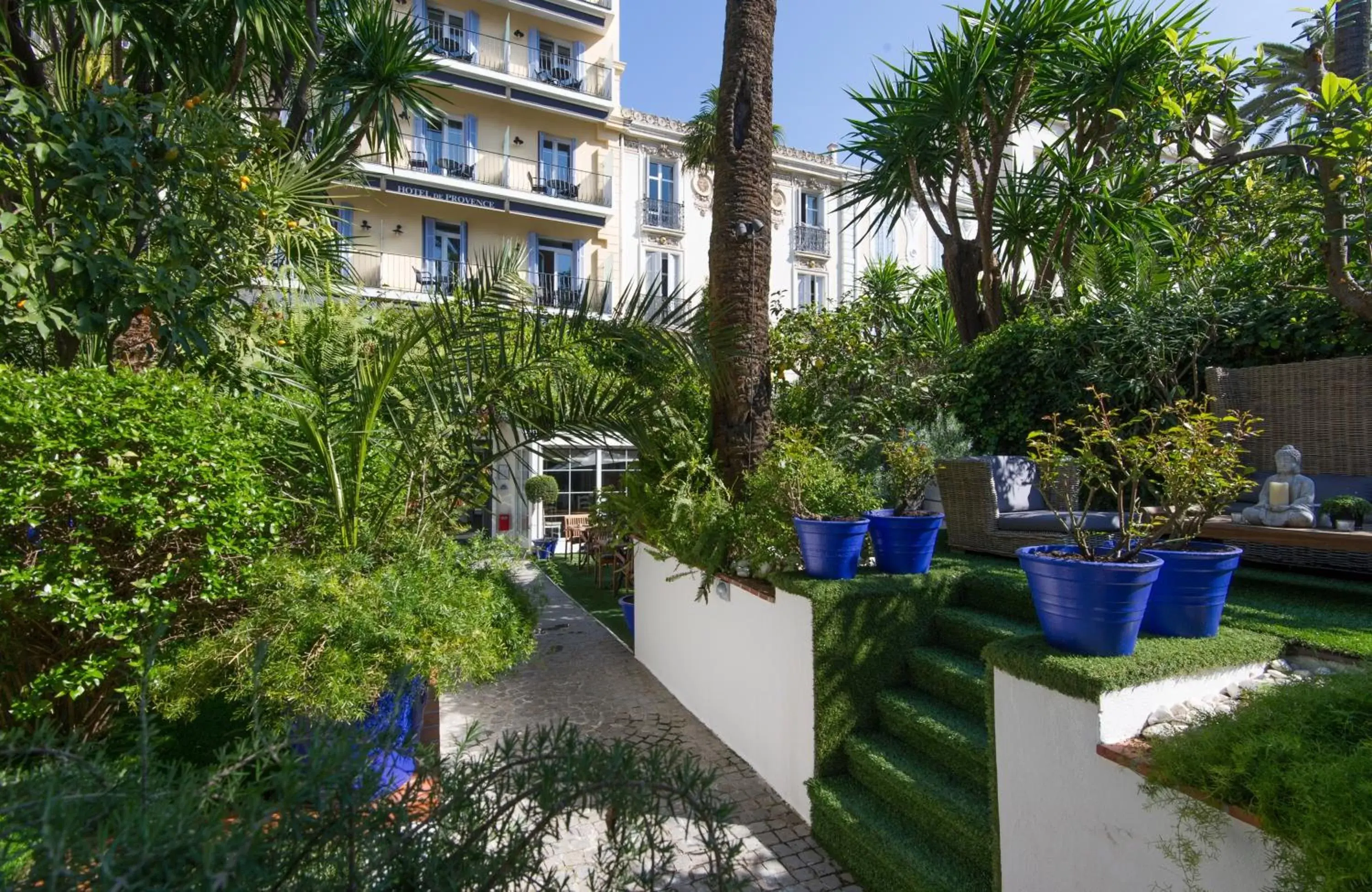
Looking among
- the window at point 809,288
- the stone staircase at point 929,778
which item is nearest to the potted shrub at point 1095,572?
the stone staircase at point 929,778

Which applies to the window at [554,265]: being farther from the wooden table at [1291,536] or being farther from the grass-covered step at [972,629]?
the wooden table at [1291,536]

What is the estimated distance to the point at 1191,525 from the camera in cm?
245

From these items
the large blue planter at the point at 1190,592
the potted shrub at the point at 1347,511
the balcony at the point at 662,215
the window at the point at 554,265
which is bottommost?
the large blue planter at the point at 1190,592

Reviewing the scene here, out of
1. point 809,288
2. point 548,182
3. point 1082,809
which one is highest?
Result: point 548,182

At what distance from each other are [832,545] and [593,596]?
231 inches

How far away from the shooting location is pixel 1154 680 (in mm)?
2092

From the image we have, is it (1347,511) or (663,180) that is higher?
(663,180)

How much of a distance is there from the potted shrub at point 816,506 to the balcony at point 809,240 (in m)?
14.3

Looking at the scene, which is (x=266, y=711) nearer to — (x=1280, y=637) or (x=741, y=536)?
(x=741, y=536)

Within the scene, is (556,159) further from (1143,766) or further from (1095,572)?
(1143,766)

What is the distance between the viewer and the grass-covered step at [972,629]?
3154 millimetres

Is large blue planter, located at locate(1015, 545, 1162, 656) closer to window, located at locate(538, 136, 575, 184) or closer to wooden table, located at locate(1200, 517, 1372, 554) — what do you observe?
wooden table, located at locate(1200, 517, 1372, 554)

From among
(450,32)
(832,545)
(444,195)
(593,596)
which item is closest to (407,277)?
(444,195)

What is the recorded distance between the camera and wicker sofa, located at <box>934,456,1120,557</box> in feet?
14.3
